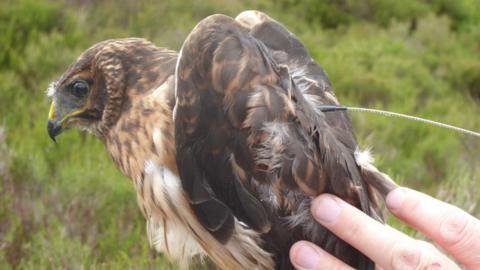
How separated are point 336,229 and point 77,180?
114 inches

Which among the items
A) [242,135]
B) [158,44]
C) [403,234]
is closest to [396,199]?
[403,234]

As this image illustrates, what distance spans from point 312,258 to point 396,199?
1.15 feet

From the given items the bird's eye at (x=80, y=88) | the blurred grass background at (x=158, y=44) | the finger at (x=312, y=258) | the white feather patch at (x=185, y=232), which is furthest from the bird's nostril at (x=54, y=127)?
the finger at (x=312, y=258)

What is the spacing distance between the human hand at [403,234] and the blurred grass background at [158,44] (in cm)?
180

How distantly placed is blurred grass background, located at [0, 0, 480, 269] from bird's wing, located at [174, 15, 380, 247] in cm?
145

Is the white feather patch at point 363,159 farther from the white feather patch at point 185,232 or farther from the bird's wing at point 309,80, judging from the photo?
the white feather patch at point 185,232

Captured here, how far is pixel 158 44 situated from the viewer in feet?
28.4

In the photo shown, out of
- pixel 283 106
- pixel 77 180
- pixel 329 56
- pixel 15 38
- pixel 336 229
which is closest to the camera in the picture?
pixel 336 229

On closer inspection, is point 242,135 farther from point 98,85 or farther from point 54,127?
point 54,127

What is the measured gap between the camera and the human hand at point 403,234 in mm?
1887

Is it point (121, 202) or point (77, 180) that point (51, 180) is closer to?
point (77, 180)

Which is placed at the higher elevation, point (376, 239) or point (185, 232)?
point (376, 239)

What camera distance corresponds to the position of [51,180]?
468cm

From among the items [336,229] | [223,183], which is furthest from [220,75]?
[336,229]
